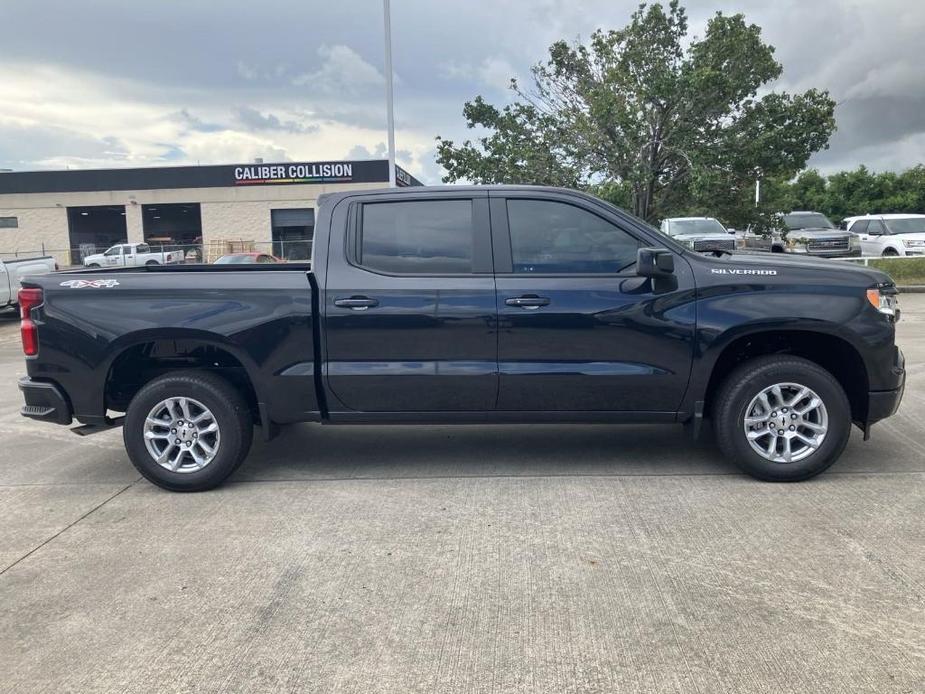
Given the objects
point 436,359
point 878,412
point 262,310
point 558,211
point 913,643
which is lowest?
point 913,643

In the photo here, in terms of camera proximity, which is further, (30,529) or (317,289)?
(317,289)

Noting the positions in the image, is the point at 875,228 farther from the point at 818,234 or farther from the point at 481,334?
the point at 481,334

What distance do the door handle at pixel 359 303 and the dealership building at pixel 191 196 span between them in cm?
3934

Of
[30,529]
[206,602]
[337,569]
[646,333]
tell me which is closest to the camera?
[206,602]

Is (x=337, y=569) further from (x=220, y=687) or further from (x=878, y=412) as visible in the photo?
(x=878, y=412)

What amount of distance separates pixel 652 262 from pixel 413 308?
4.92ft

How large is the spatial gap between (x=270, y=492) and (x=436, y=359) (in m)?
1.40

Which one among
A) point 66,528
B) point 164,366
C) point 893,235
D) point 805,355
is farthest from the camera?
point 893,235

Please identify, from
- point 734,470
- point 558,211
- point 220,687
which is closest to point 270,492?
point 220,687

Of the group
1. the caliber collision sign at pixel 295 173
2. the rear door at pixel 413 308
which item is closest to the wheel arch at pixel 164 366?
the rear door at pixel 413 308

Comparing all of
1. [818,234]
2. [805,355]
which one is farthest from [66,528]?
[818,234]

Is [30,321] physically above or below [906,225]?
below

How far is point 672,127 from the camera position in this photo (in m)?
19.3

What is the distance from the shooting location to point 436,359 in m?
4.98
